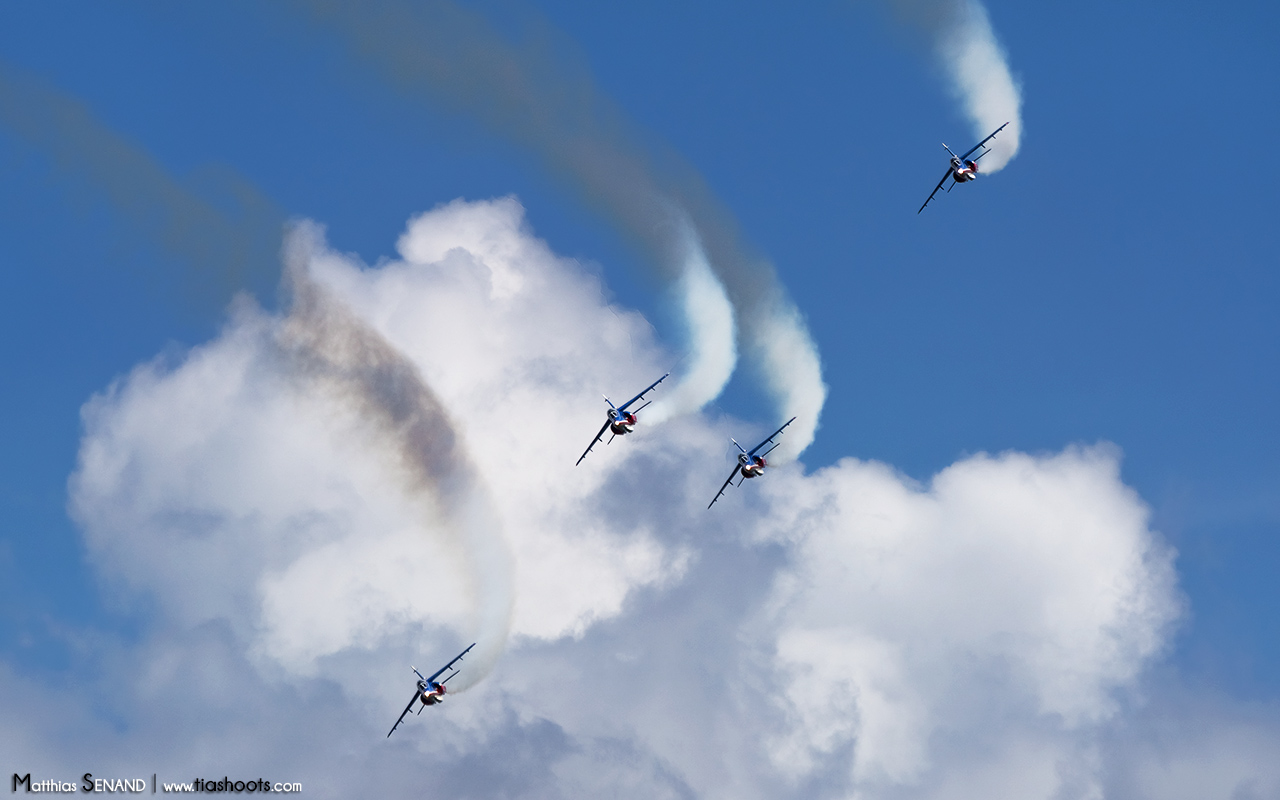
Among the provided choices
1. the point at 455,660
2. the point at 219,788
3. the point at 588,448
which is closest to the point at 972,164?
the point at 588,448

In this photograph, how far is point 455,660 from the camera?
118812 mm

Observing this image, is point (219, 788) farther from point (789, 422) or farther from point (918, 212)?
point (918, 212)

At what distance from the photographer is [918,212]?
363ft

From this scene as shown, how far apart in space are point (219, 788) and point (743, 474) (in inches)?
1911

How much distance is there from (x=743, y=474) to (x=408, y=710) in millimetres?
32443

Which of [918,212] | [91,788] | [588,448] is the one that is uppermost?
[918,212]

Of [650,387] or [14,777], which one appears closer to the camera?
[650,387]

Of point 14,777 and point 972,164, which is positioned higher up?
point 972,164

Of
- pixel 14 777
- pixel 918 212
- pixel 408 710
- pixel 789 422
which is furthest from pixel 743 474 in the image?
pixel 14 777

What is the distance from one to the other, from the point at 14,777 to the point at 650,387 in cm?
5679

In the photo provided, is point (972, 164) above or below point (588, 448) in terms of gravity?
above

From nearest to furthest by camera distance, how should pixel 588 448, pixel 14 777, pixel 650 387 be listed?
1. pixel 650 387
2. pixel 588 448
3. pixel 14 777

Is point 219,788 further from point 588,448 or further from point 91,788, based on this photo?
point 588,448

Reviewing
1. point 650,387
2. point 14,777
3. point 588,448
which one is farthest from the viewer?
point 14,777
